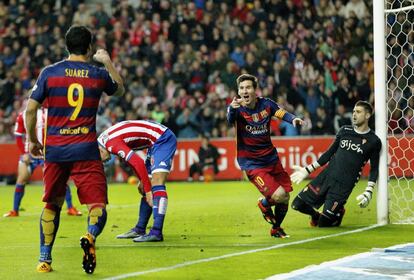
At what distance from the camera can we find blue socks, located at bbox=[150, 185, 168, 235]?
383 inches

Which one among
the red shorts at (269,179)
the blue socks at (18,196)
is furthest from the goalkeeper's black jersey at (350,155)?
the blue socks at (18,196)

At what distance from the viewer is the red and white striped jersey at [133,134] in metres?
9.92

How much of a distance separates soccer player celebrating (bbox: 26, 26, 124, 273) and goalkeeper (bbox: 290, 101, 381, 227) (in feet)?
12.6

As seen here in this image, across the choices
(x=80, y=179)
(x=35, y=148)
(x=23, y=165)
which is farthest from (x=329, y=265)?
(x=23, y=165)

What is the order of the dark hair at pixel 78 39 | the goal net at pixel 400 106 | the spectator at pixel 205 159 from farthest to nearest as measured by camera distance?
1. the spectator at pixel 205 159
2. the goal net at pixel 400 106
3. the dark hair at pixel 78 39

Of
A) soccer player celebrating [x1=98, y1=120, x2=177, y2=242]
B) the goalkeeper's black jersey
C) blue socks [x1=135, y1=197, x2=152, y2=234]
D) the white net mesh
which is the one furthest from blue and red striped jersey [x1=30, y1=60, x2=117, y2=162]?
the white net mesh

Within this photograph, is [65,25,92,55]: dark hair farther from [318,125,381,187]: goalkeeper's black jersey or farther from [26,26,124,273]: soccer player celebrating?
[318,125,381,187]: goalkeeper's black jersey

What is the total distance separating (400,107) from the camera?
16.5 m

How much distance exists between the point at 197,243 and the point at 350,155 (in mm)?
2661

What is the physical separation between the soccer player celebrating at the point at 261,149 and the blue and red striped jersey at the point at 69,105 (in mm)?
2571

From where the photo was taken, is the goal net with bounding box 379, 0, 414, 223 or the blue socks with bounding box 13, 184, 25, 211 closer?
the goal net with bounding box 379, 0, 414, 223

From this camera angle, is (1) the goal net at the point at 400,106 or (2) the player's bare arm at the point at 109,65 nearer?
(2) the player's bare arm at the point at 109,65

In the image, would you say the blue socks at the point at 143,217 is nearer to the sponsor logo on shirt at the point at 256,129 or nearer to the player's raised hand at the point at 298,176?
the sponsor logo on shirt at the point at 256,129

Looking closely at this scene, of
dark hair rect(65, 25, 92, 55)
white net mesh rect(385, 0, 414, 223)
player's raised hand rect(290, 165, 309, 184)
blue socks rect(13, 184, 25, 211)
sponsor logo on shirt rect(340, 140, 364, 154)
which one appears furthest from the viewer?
blue socks rect(13, 184, 25, 211)
